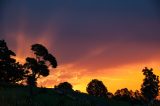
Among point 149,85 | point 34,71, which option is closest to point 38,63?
point 34,71

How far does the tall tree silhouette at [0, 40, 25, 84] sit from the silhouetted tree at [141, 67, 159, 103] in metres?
50.8

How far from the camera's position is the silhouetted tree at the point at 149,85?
122 metres

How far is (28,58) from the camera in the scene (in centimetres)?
9625

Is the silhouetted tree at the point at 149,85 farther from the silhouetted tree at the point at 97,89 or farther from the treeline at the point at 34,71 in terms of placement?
the silhouetted tree at the point at 97,89

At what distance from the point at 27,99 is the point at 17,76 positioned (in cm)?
6889

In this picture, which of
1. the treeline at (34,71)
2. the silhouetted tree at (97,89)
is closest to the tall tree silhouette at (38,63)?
the treeline at (34,71)

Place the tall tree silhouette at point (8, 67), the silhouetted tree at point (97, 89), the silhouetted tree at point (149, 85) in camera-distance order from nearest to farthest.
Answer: the tall tree silhouette at point (8, 67) → the silhouetted tree at point (149, 85) → the silhouetted tree at point (97, 89)

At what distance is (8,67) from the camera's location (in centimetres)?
8056

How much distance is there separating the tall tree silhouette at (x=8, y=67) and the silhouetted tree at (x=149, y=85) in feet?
167

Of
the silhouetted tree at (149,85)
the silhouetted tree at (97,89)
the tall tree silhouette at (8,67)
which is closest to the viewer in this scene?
the tall tree silhouette at (8,67)

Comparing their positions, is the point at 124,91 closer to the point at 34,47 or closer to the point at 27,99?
the point at 34,47

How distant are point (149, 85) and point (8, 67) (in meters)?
58.1

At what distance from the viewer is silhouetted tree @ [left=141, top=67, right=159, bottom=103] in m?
122

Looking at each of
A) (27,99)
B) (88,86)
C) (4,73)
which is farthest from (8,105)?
(88,86)
